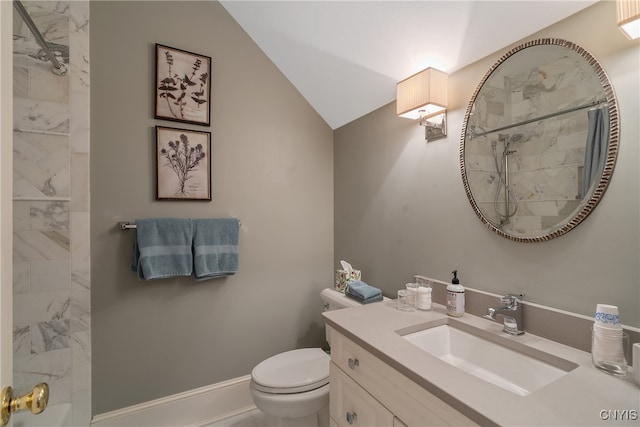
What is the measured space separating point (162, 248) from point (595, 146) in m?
1.96

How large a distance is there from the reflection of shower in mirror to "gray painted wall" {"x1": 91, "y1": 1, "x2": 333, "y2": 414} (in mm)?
1273

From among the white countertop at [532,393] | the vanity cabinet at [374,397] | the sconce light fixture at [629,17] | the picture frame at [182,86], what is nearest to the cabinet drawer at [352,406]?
the vanity cabinet at [374,397]

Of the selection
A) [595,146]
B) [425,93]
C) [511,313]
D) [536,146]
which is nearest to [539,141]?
[536,146]

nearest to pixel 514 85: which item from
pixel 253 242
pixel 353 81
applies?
pixel 353 81

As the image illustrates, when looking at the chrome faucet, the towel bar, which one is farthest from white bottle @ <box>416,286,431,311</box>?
the towel bar

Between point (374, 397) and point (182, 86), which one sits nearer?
point (374, 397)

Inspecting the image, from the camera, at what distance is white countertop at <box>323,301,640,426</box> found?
2.02ft

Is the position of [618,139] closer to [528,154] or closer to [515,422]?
[528,154]

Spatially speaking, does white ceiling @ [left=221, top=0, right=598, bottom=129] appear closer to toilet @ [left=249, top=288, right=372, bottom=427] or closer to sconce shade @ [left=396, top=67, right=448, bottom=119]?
sconce shade @ [left=396, top=67, right=448, bottom=119]

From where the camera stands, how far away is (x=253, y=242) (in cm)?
197

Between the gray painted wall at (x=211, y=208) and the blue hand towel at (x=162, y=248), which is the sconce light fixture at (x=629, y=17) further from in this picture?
the blue hand towel at (x=162, y=248)

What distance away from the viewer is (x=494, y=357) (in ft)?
3.37

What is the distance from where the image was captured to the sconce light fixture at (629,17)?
0.74 m

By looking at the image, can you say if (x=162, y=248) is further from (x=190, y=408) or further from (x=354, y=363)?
(x=354, y=363)
